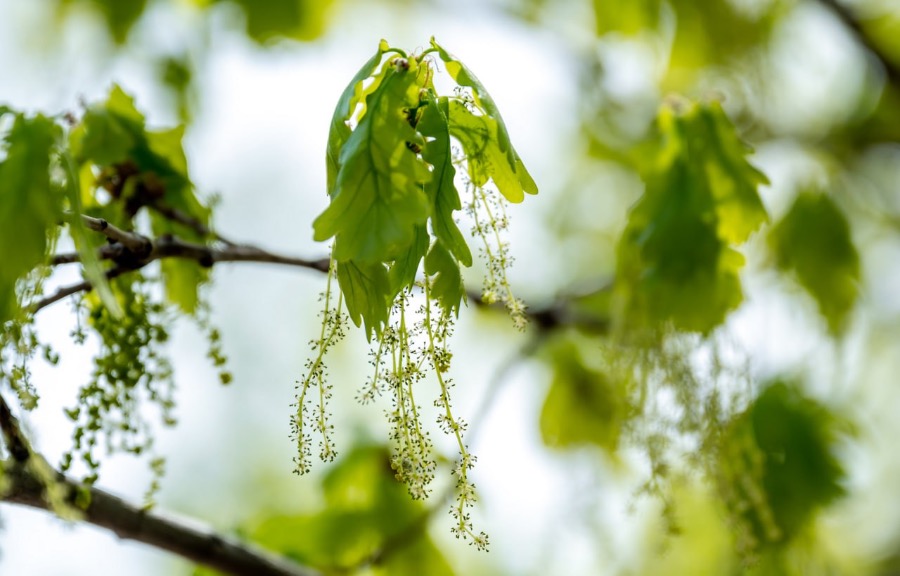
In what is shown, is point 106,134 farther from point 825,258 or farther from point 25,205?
point 825,258

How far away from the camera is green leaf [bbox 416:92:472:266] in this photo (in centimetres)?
90

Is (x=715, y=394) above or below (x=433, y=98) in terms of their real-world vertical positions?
above

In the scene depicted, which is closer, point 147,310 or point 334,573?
point 147,310

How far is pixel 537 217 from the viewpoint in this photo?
126 inches

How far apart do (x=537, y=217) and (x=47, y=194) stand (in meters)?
2.39

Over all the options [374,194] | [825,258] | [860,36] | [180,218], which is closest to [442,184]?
[374,194]

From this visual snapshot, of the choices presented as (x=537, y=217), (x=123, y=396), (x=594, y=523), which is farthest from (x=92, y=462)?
(x=537, y=217)

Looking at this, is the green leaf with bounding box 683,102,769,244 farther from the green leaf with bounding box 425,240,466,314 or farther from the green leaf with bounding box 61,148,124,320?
the green leaf with bounding box 61,148,124,320

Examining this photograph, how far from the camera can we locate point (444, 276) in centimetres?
91

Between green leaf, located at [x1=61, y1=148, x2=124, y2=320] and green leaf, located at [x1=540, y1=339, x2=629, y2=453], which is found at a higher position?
green leaf, located at [x1=540, y1=339, x2=629, y2=453]

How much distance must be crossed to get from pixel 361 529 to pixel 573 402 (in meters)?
0.51

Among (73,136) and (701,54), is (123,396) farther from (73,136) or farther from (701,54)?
(701,54)

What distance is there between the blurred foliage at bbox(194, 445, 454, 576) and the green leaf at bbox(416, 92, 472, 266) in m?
0.94

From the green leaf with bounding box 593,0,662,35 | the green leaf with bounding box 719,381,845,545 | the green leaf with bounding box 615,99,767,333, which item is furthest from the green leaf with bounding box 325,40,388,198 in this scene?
the green leaf with bounding box 593,0,662,35
